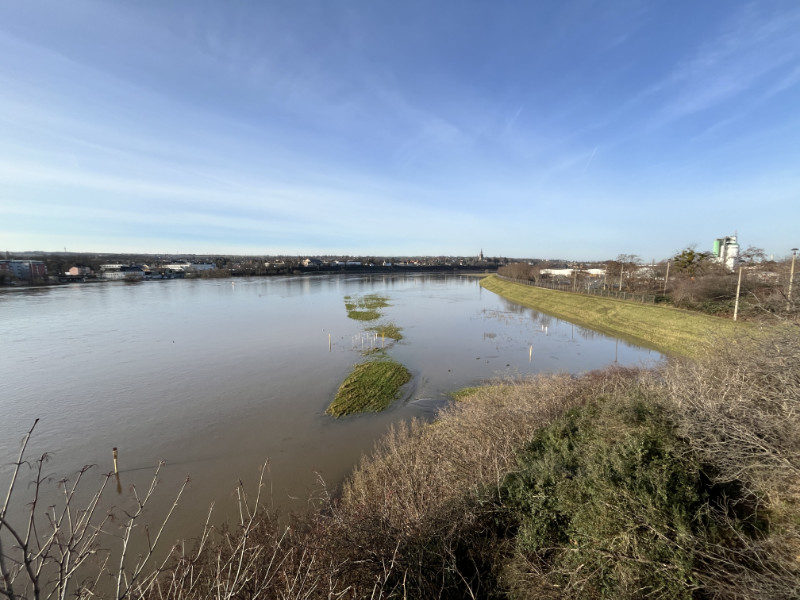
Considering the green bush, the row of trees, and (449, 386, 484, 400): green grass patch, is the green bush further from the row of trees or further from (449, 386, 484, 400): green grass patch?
(449, 386, 484, 400): green grass patch

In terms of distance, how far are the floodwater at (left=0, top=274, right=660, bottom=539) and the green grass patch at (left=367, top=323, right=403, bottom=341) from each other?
35.6 inches

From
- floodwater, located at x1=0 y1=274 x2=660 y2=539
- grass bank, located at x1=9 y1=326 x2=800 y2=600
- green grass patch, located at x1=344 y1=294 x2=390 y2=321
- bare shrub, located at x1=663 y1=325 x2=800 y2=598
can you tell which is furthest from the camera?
green grass patch, located at x1=344 y1=294 x2=390 y2=321

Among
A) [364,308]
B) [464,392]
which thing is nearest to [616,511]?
[464,392]

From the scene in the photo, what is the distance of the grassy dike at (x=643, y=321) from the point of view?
2345 cm

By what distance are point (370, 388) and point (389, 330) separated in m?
14.6

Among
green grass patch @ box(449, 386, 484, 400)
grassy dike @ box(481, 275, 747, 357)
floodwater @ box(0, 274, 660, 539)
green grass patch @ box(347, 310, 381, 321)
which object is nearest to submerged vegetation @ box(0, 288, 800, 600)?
floodwater @ box(0, 274, 660, 539)

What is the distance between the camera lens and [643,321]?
30.5m

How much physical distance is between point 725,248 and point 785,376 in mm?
65223

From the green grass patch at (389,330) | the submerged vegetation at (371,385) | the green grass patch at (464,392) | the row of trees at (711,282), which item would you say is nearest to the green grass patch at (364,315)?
the green grass patch at (389,330)

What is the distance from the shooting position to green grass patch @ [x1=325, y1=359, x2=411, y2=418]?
54.0 ft

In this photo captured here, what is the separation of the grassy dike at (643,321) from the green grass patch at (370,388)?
13.7 m

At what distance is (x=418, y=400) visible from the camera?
17266mm

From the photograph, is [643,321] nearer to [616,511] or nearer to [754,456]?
[754,456]

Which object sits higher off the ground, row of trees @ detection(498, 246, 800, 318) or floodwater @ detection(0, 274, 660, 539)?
row of trees @ detection(498, 246, 800, 318)
